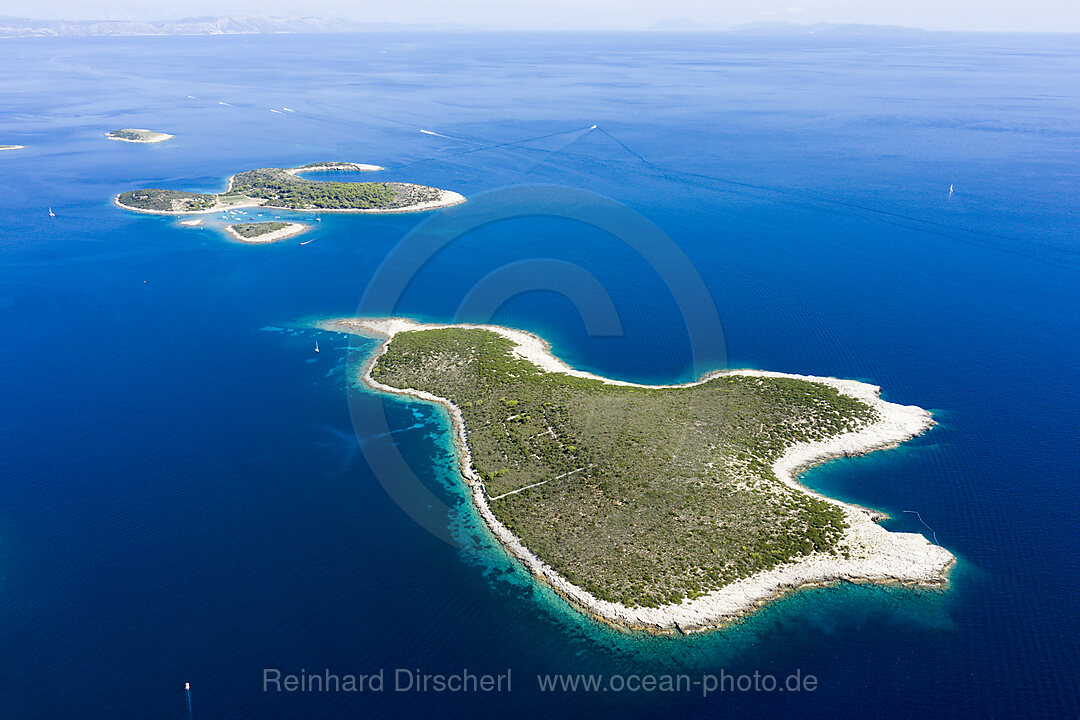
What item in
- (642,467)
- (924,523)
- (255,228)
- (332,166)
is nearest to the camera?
(924,523)

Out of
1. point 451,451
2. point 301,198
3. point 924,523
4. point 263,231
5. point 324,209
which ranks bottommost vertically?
point 451,451

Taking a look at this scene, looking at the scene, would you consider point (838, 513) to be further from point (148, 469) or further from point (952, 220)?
point (952, 220)

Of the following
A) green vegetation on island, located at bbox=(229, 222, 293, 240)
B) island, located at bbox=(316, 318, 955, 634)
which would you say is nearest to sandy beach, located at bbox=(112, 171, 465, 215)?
green vegetation on island, located at bbox=(229, 222, 293, 240)

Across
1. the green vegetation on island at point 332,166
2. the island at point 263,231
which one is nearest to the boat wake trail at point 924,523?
the island at point 263,231

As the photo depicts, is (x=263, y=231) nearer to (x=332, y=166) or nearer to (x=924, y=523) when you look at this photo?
(x=332, y=166)

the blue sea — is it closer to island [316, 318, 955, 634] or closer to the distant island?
island [316, 318, 955, 634]

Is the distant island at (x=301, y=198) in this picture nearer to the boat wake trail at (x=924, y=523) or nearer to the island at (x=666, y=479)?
the island at (x=666, y=479)

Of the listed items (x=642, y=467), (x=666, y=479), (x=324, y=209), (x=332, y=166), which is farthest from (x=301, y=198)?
(x=666, y=479)

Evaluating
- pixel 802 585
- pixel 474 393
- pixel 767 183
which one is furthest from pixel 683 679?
pixel 767 183
